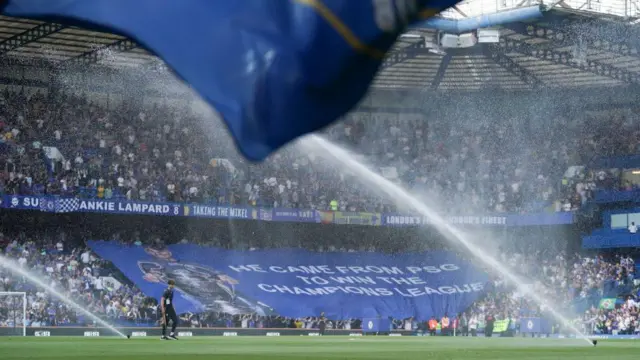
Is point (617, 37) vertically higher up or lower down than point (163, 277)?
higher up

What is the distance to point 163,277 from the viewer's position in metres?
49.1

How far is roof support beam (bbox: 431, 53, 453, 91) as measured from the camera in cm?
5743

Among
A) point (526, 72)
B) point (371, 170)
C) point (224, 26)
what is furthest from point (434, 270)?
point (224, 26)

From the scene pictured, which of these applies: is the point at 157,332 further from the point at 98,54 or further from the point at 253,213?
the point at 98,54

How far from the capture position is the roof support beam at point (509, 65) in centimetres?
5662

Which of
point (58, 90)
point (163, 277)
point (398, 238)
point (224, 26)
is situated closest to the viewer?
point (224, 26)

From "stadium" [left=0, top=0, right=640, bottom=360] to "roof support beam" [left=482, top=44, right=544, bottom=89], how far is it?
0.14 m

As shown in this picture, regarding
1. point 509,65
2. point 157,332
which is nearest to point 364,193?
point 509,65

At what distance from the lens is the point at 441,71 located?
196ft

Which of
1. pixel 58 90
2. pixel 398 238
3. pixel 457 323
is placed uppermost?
pixel 58 90

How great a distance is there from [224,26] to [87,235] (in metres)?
46.8

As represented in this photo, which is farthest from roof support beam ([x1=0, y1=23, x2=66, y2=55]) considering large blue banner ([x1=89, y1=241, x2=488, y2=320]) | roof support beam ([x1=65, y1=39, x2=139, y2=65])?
large blue banner ([x1=89, y1=241, x2=488, y2=320])

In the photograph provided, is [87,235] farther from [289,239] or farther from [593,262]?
[593,262]

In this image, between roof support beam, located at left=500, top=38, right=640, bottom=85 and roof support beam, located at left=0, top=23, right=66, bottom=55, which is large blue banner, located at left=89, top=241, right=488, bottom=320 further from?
roof support beam, located at left=500, top=38, right=640, bottom=85
